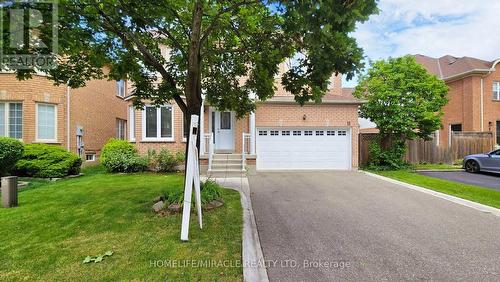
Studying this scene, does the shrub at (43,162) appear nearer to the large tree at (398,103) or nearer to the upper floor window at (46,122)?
the upper floor window at (46,122)

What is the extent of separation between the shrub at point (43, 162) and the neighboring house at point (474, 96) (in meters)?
21.6

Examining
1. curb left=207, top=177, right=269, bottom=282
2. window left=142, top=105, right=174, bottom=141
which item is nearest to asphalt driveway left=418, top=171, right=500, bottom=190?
curb left=207, top=177, right=269, bottom=282

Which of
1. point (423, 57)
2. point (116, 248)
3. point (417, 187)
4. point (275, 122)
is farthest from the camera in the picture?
point (423, 57)

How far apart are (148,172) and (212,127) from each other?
3789 millimetres

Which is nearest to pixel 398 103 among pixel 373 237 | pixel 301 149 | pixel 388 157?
pixel 388 157

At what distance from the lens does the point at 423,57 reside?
2388cm

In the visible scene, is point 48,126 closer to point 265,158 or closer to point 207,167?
point 207,167

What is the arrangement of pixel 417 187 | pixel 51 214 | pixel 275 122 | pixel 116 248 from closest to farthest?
pixel 116 248 → pixel 51 214 → pixel 417 187 → pixel 275 122

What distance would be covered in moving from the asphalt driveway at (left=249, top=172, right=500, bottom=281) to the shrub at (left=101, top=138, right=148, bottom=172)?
6.89m

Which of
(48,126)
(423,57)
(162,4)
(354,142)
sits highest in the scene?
(423,57)

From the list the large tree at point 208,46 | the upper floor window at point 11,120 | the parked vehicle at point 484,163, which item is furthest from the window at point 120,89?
the parked vehicle at point 484,163

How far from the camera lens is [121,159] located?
478 inches

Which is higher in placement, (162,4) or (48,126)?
(162,4)

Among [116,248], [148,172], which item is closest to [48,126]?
[148,172]
